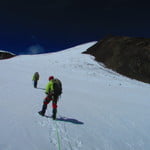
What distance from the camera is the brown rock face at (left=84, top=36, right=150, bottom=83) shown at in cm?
2988

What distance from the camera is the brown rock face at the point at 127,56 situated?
98.0ft

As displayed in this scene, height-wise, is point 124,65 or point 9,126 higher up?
point 124,65

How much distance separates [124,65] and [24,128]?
99.5 feet

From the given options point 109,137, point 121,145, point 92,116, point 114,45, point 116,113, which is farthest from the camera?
point 114,45

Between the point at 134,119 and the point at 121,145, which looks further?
the point at 134,119

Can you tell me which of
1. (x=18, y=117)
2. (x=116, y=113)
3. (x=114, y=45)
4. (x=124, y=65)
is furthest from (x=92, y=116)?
(x=114, y=45)

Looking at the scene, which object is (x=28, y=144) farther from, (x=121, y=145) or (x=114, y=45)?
(x=114, y=45)

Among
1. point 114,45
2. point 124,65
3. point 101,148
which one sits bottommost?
point 101,148

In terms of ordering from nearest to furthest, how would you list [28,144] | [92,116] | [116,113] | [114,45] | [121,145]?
[28,144] < [121,145] < [92,116] < [116,113] < [114,45]

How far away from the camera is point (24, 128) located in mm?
5039

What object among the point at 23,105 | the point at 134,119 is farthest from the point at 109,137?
the point at 23,105

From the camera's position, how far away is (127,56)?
116 feet

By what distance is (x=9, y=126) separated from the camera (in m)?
5.05

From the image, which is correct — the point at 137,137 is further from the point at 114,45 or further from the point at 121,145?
the point at 114,45
